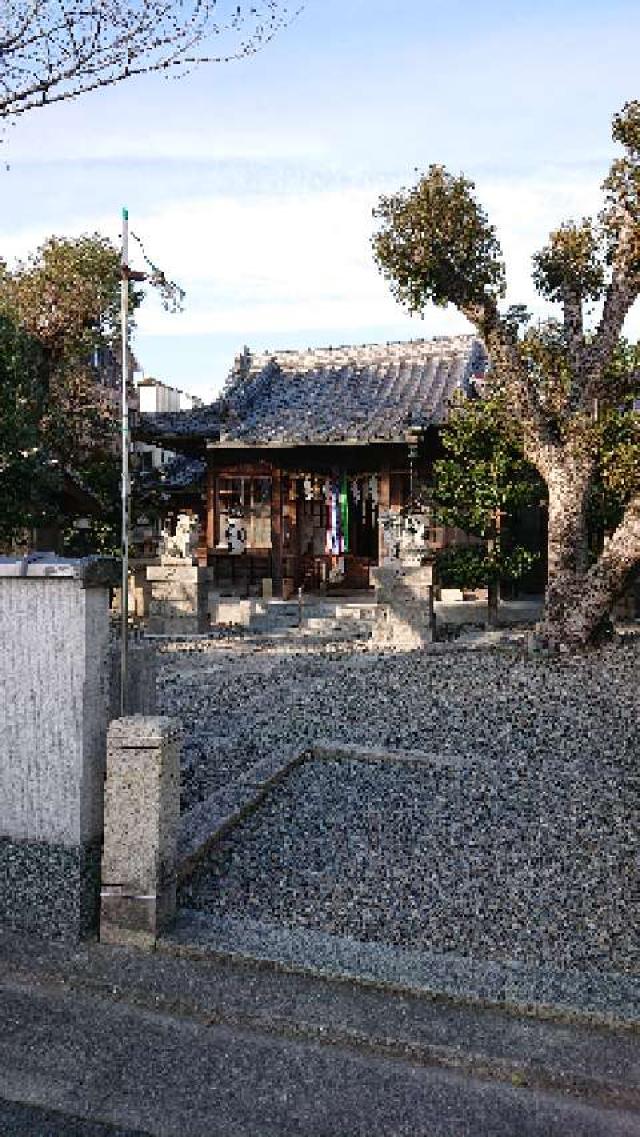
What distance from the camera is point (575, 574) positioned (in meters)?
11.8

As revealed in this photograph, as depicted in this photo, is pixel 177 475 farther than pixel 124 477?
Yes

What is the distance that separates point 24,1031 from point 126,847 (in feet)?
2.57

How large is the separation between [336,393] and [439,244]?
8871mm

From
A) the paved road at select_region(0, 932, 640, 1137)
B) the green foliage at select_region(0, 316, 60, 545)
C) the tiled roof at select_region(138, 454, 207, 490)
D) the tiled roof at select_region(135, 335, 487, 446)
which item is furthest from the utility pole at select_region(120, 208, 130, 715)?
the tiled roof at select_region(138, 454, 207, 490)

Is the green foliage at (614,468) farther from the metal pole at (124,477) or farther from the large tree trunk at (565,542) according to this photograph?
the metal pole at (124,477)

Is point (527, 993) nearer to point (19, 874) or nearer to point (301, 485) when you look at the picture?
point (19, 874)

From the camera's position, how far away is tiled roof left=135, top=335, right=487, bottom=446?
57.4 feet

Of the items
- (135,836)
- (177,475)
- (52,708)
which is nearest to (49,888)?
(135,836)

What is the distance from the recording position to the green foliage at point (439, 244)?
439 inches

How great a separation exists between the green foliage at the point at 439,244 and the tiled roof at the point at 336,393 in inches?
183

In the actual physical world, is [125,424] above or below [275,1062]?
above

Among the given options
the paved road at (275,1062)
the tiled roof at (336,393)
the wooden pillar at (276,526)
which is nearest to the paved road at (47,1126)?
the paved road at (275,1062)

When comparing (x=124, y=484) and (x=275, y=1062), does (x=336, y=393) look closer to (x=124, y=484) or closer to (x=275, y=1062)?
(x=124, y=484)

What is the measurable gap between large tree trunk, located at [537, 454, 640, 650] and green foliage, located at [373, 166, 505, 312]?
288 centimetres
